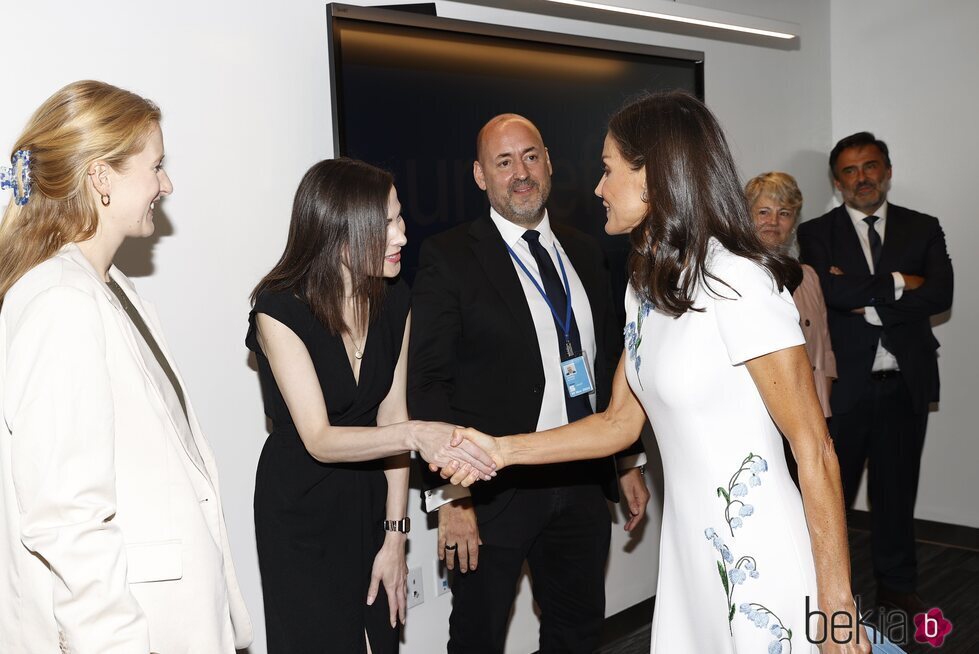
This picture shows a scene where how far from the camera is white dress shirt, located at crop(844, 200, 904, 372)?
4.11 m

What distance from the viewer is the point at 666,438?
1.89 metres

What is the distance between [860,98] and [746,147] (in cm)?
111

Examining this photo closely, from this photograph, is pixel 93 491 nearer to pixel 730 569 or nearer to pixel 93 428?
pixel 93 428

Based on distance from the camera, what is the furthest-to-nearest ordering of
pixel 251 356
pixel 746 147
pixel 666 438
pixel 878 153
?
1. pixel 746 147
2. pixel 878 153
3. pixel 251 356
4. pixel 666 438

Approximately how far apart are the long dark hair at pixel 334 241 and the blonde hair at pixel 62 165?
62 centimetres

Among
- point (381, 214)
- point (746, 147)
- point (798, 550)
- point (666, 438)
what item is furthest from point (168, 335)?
point (746, 147)

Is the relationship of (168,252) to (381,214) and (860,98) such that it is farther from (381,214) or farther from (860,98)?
(860,98)

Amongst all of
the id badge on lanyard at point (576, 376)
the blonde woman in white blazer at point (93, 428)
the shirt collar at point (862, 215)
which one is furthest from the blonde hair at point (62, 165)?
the shirt collar at point (862, 215)

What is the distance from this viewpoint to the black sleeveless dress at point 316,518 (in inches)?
90.3

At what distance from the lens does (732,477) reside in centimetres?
176

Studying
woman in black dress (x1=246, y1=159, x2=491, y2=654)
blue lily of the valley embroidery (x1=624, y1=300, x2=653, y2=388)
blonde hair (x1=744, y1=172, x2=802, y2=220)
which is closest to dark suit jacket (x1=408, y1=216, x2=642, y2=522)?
woman in black dress (x1=246, y1=159, x2=491, y2=654)

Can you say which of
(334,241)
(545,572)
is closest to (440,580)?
(545,572)

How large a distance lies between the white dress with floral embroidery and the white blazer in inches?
39.8

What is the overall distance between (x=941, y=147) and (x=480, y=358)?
3.65 meters
